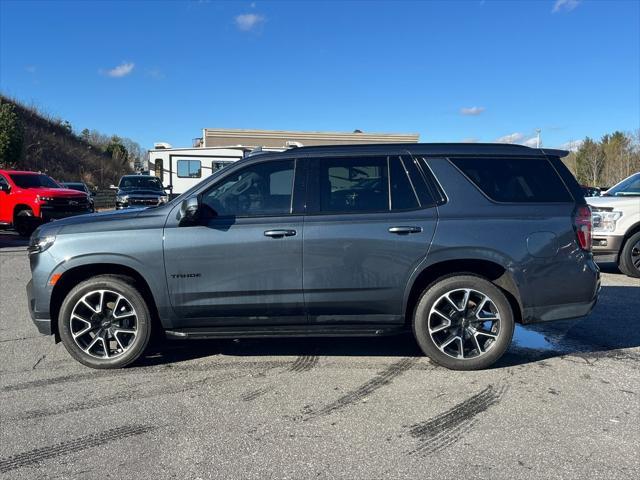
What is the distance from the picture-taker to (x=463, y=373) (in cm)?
461

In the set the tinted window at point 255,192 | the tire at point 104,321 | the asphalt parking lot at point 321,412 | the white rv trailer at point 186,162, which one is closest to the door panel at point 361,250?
the tinted window at point 255,192

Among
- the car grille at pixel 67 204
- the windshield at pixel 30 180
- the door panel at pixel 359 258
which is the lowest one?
the door panel at pixel 359 258

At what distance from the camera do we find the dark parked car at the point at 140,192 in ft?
62.8

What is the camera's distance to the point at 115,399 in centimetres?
409

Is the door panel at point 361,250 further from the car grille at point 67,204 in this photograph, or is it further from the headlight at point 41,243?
the car grille at point 67,204

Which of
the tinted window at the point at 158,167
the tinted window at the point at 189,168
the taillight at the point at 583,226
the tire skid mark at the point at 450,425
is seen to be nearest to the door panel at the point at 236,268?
the tire skid mark at the point at 450,425

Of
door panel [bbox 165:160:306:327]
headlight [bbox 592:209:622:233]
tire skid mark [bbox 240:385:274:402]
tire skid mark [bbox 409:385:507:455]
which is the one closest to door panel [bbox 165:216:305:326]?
door panel [bbox 165:160:306:327]

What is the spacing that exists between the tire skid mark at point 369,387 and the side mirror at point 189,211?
185cm

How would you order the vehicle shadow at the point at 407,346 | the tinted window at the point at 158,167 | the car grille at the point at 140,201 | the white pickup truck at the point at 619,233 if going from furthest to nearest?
1. the tinted window at the point at 158,167
2. the car grille at the point at 140,201
3. the white pickup truck at the point at 619,233
4. the vehicle shadow at the point at 407,346

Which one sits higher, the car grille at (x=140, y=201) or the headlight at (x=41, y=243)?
the car grille at (x=140, y=201)

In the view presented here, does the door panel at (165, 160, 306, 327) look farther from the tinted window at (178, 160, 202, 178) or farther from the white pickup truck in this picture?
the tinted window at (178, 160, 202, 178)

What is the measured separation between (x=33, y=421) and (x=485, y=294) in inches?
144

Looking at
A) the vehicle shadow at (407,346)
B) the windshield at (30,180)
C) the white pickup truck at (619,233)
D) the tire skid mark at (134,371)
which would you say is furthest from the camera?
the windshield at (30,180)

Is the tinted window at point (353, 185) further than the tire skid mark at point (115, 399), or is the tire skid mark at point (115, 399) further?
the tinted window at point (353, 185)
